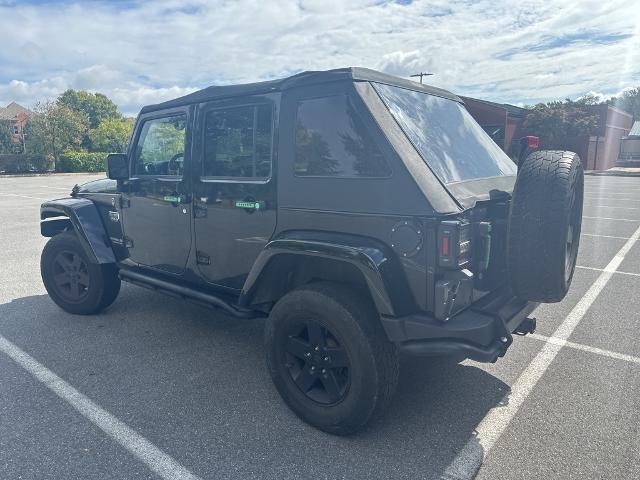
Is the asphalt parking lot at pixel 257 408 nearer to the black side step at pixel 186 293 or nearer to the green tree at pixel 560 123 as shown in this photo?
the black side step at pixel 186 293

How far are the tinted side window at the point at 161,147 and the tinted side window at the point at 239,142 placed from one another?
0.34 metres

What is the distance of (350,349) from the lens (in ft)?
8.41

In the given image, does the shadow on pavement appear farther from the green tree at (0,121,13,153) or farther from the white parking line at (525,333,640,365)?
the green tree at (0,121,13,153)

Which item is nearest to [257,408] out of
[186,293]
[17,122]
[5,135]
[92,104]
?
[186,293]

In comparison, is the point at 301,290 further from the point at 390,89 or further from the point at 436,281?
the point at 390,89

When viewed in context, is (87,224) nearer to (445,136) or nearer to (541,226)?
(445,136)

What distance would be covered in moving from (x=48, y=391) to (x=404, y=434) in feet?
7.96

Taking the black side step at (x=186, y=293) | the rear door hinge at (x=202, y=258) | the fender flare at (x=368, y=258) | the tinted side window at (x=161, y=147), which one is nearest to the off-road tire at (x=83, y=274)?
the black side step at (x=186, y=293)

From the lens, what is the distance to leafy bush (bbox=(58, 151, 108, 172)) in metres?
38.1

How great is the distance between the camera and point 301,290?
9.11ft

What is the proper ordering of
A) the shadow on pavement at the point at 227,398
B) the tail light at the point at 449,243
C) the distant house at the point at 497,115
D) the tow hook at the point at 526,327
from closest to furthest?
the tail light at the point at 449,243
the shadow on pavement at the point at 227,398
the tow hook at the point at 526,327
the distant house at the point at 497,115

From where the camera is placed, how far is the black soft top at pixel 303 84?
276cm

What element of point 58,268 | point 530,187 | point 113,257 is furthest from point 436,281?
point 58,268

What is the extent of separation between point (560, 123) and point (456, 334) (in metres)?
36.6
